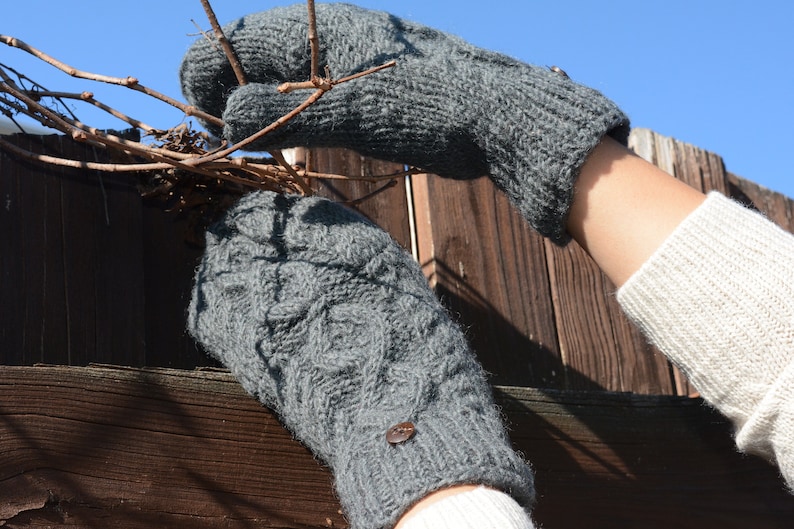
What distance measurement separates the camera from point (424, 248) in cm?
155

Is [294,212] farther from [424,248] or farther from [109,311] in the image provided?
[424,248]

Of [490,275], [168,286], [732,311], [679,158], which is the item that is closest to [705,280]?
[732,311]

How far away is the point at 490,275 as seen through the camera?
158 centimetres

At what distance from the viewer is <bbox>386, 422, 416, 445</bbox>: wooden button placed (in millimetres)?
929

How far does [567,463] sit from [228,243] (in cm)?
56

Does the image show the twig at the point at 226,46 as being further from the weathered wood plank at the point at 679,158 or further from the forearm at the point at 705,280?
the weathered wood plank at the point at 679,158

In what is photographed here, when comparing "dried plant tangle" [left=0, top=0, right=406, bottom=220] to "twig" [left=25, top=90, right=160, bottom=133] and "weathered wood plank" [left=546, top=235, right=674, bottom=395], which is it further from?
"weathered wood plank" [left=546, top=235, right=674, bottom=395]

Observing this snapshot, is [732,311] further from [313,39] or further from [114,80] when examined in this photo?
[114,80]

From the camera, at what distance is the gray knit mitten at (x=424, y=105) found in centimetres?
101

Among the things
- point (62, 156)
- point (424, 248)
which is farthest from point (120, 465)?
point (424, 248)

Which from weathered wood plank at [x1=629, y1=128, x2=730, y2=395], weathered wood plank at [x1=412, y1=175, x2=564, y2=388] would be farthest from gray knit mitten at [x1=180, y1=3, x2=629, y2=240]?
weathered wood plank at [x1=629, y1=128, x2=730, y2=395]

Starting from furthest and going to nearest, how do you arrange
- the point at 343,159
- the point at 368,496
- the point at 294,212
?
the point at 343,159 < the point at 294,212 < the point at 368,496

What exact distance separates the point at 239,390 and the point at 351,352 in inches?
5.9

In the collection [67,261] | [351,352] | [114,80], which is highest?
[114,80]
